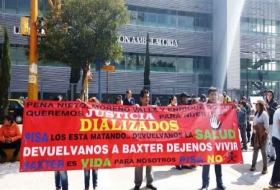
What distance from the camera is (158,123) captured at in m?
6.23

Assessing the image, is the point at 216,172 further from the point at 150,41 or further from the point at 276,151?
the point at 150,41

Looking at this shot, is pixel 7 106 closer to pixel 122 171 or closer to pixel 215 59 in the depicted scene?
pixel 122 171

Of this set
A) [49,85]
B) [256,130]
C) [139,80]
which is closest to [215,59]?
[139,80]

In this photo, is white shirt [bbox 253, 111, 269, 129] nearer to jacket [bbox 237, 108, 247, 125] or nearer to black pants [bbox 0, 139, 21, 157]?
jacket [bbox 237, 108, 247, 125]

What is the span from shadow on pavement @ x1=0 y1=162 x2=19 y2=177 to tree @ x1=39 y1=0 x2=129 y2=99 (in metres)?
6.15

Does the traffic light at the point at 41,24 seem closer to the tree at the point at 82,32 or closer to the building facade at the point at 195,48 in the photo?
the tree at the point at 82,32

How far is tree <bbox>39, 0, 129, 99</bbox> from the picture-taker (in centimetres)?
1402

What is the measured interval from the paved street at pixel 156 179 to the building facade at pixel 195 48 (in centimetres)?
2265

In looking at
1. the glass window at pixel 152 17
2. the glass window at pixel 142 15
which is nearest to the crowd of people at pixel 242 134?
the glass window at pixel 142 15

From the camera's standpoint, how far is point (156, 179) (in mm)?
7465

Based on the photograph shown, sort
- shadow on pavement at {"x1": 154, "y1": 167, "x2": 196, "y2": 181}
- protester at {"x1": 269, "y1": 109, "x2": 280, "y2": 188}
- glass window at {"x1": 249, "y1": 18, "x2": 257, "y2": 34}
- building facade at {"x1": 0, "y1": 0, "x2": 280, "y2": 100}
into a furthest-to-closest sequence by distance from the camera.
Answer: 1. glass window at {"x1": 249, "y1": 18, "x2": 257, "y2": 34}
2. building facade at {"x1": 0, "y1": 0, "x2": 280, "y2": 100}
3. shadow on pavement at {"x1": 154, "y1": 167, "x2": 196, "y2": 181}
4. protester at {"x1": 269, "y1": 109, "x2": 280, "y2": 188}

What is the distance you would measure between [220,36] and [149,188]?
31.8 metres

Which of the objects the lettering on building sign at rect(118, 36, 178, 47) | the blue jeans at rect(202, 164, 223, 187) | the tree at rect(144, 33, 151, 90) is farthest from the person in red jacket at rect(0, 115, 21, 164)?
the lettering on building sign at rect(118, 36, 178, 47)

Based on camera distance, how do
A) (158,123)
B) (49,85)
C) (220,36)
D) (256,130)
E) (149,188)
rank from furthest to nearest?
(220,36)
(49,85)
(256,130)
(149,188)
(158,123)
